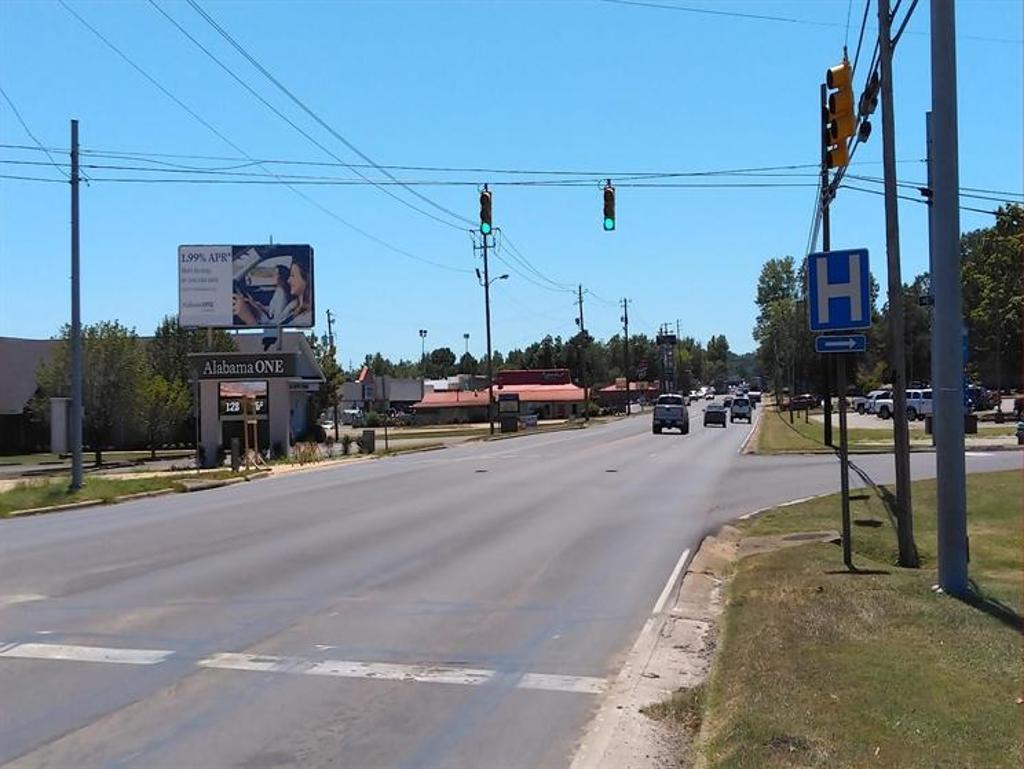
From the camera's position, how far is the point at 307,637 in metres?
8.56

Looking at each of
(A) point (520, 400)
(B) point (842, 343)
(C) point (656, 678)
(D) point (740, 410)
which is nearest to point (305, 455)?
(B) point (842, 343)

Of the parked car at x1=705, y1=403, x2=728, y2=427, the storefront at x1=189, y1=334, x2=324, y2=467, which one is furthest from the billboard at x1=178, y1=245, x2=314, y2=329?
the parked car at x1=705, y1=403, x2=728, y2=427

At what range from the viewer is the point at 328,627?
896cm

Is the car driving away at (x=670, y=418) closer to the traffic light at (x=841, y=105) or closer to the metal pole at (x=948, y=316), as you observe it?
the traffic light at (x=841, y=105)

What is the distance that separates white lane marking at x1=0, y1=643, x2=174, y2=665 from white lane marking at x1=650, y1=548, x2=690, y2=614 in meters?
4.53

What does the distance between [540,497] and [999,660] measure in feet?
49.3

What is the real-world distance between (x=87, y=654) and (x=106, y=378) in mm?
42199

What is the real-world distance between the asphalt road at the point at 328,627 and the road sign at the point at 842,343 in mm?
3086

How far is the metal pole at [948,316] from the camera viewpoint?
352 inches

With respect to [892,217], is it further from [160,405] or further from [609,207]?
[160,405]

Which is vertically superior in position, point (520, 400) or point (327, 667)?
point (520, 400)

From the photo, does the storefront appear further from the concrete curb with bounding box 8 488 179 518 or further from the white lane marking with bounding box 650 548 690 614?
the white lane marking with bounding box 650 548 690 614

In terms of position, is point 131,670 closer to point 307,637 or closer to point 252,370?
point 307,637

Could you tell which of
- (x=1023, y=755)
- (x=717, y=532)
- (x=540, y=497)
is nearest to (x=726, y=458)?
(x=540, y=497)
